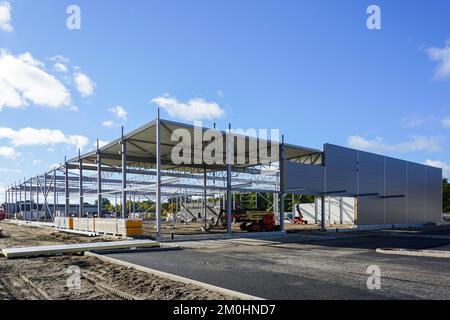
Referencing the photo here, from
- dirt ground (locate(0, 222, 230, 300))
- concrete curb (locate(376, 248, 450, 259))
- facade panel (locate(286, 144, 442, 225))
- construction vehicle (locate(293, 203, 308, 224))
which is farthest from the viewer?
construction vehicle (locate(293, 203, 308, 224))

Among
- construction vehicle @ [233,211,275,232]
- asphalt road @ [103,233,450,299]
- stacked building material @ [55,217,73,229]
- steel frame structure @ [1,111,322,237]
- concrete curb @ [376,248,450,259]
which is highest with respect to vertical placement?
steel frame structure @ [1,111,322,237]

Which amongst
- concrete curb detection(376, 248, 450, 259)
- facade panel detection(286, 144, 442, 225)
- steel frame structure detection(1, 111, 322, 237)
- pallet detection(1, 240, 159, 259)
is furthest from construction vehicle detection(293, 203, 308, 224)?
pallet detection(1, 240, 159, 259)

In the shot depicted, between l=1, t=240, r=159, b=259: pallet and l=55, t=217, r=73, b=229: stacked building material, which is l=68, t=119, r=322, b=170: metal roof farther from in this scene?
l=1, t=240, r=159, b=259: pallet

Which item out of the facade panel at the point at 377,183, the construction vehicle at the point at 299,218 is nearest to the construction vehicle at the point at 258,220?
the facade panel at the point at 377,183

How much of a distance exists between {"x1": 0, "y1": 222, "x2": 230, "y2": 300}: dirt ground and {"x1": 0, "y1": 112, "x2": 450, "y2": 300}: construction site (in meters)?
0.05

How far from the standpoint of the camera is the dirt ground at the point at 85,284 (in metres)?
8.36

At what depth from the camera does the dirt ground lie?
8.36m

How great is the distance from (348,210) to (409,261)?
114 feet

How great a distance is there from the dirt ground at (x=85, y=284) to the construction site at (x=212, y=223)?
46 mm

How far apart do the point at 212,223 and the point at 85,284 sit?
27.7 meters

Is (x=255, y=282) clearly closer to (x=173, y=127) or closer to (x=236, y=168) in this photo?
(x=173, y=127)

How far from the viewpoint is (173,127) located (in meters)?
26.5

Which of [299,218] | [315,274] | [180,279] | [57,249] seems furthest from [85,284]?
[299,218]
